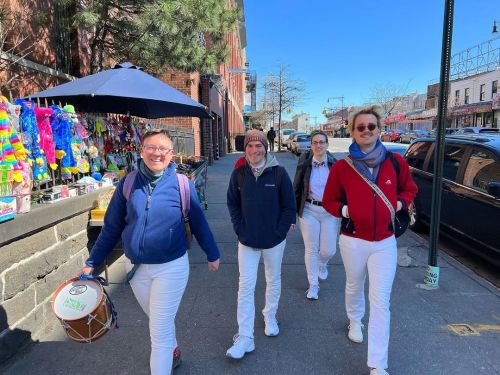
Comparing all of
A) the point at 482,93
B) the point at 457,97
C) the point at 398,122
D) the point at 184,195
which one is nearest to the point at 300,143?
Result: the point at 184,195

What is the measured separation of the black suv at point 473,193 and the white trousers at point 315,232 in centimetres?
198

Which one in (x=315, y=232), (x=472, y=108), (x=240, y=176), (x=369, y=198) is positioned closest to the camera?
(x=369, y=198)

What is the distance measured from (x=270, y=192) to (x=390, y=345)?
1.68 metres

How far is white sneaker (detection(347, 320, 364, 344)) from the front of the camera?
331cm

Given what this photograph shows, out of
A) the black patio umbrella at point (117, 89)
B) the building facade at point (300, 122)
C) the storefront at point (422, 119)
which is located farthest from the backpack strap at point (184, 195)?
the building facade at point (300, 122)

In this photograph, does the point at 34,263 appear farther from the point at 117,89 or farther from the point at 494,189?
the point at 494,189

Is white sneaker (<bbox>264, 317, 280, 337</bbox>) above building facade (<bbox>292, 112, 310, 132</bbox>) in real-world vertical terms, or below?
below

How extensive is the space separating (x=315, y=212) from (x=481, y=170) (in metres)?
2.81

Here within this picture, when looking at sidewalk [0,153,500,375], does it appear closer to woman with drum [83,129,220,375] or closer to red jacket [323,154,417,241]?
woman with drum [83,129,220,375]

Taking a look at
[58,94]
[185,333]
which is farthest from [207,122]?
[185,333]

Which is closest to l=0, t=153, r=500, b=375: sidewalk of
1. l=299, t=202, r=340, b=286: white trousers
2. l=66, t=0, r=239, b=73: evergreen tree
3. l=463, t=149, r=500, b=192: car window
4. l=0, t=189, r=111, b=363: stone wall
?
l=0, t=189, r=111, b=363: stone wall

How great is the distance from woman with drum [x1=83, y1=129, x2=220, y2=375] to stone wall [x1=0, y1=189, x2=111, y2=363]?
930 millimetres

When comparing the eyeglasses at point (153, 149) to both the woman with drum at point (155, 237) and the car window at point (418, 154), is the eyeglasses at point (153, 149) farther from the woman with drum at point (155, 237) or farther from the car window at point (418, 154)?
the car window at point (418, 154)

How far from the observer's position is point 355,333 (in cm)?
333
